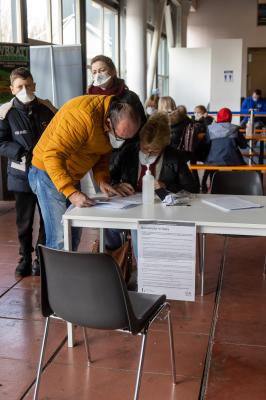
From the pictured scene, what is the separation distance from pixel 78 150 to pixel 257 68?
50.0 feet

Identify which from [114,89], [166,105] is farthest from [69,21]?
[114,89]

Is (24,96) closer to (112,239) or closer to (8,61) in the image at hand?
(112,239)

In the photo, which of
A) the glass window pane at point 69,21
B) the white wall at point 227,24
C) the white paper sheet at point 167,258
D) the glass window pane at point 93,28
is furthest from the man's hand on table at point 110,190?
the white wall at point 227,24

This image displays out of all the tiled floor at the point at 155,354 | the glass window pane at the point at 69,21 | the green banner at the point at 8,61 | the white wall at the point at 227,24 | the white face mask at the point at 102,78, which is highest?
the white wall at the point at 227,24

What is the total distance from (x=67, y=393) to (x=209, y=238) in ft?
7.88

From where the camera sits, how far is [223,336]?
2.55 m

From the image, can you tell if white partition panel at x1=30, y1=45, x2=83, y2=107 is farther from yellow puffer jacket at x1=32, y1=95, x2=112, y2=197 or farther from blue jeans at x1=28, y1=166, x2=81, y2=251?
yellow puffer jacket at x1=32, y1=95, x2=112, y2=197

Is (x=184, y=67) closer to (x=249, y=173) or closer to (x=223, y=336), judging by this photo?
(x=249, y=173)

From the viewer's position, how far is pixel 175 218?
2201 millimetres

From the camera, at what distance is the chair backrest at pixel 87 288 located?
165 centimetres

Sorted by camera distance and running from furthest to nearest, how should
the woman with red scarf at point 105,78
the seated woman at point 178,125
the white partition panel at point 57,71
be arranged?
1. the seated woman at point 178,125
2. the white partition panel at point 57,71
3. the woman with red scarf at point 105,78

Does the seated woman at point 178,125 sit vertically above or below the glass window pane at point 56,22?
below

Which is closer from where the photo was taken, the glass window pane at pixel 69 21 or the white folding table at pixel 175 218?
the white folding table at pixel 175 218

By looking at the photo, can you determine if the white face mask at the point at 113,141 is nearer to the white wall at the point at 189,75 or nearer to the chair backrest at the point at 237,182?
the chair backrest at the point at 237,182
